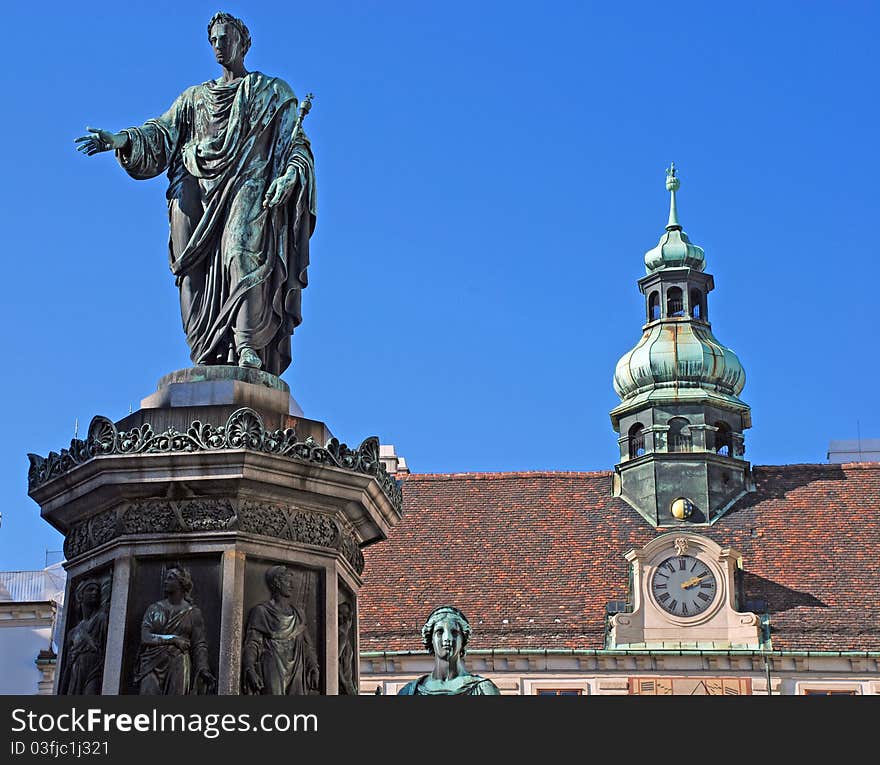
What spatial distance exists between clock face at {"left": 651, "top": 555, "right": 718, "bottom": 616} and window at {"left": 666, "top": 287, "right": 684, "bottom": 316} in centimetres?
1013

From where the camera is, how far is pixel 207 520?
10117mm

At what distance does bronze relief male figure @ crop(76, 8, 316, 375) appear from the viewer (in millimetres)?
11148

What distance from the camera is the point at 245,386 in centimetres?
1056

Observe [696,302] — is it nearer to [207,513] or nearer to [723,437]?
[723,437]

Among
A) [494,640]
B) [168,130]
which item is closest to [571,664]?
[494,640]

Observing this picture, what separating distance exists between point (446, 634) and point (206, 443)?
1.65m

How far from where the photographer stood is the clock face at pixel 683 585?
46219 millimetres

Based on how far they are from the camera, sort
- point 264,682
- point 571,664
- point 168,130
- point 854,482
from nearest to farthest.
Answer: point 264,682, point 168,130, point 571,664, point 854,482

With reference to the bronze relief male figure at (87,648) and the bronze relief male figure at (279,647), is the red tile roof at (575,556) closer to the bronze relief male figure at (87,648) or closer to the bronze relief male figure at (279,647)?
the bronze relief male figure at (87,648)

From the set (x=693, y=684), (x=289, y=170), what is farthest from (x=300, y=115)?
(x=693, y=684)

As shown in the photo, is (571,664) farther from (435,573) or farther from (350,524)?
(350,524)

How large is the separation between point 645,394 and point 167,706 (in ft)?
145

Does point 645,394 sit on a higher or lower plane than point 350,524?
higher

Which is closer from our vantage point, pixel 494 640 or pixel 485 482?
pixel 494 640
